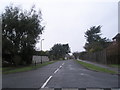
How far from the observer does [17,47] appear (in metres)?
38.4

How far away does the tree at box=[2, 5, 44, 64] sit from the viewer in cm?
3712

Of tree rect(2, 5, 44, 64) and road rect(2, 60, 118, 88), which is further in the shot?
tree rect(2, 5, 44, 64)

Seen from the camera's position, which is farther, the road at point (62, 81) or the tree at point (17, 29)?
the tree at point (17, 29)

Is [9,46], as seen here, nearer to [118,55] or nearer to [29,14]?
[29,14]

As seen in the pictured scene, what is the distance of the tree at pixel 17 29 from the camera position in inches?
1462

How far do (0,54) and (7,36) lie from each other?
12.2 feet

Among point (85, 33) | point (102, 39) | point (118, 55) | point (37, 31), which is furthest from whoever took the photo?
point (85, 33)

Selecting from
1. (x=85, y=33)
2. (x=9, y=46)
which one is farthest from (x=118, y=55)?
(x=85, y=33)

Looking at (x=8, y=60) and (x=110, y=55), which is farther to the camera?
(x=8, y=60)

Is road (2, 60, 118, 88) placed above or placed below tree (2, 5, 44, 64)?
below

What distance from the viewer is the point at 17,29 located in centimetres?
3778

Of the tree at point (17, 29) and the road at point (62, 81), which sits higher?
the tree at point (17, 29)

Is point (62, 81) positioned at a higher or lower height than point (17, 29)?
lower

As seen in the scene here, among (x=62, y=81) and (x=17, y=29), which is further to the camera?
(x=17, y=29)
